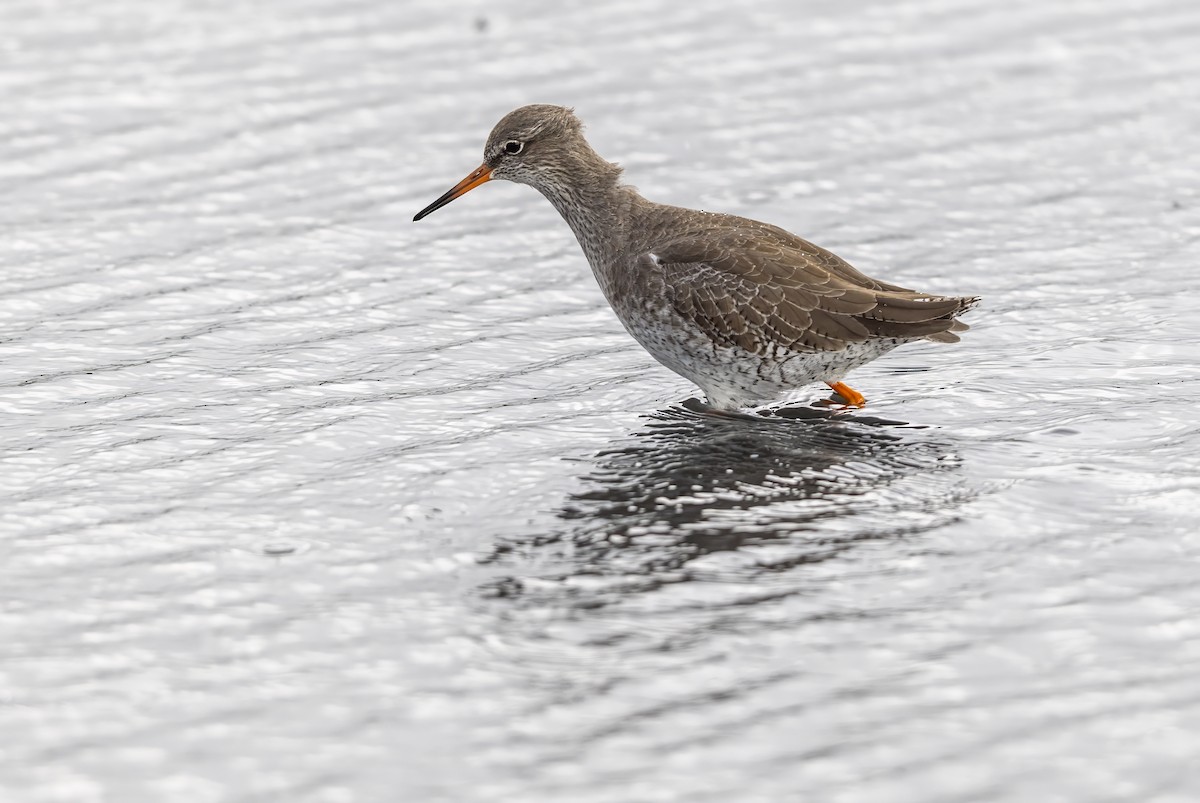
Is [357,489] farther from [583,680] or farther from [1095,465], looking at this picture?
[1095,465]

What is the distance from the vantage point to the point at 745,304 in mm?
12211

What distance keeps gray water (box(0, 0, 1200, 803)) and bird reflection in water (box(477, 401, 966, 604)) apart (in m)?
0.04

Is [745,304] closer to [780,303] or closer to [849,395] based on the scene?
[780,303]

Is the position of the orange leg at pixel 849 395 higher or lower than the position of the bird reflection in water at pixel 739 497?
higher

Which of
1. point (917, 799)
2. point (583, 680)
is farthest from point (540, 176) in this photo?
point (917, 799)

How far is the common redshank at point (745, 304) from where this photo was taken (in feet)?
39.9

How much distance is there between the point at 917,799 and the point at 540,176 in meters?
7.18

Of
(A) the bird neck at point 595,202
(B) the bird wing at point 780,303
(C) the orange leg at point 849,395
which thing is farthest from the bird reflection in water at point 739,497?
(A) the bird neck at point 595,202

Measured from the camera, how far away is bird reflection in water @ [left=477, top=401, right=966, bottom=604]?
33.2 feet

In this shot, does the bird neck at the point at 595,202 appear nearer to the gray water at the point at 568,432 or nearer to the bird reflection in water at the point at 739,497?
the gray water at the point at 568,432

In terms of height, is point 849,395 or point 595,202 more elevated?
point 595,202

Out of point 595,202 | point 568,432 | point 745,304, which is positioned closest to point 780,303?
point 745,304

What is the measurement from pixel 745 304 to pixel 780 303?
246 mm

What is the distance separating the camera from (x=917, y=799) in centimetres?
769
